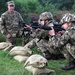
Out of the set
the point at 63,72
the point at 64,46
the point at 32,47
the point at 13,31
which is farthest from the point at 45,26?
the point at 13,31

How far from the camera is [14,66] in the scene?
7.69m

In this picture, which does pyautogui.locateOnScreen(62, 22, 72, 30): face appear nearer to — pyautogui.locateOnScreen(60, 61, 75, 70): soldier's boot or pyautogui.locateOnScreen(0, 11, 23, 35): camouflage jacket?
pyautogui.locateOnScreen(60, 61, 75, 70): soldier's boot

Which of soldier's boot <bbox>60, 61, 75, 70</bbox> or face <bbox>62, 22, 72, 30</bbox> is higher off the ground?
face <bbox>62, 22, 72, 30</bbox>

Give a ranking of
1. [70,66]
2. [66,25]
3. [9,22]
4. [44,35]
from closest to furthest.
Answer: [66,25], [70,66], [44,35], [9,22]

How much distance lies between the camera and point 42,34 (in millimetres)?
8344

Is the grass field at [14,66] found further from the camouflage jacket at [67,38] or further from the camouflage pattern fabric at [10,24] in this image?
the camouflage pattern fabric at [10,24]

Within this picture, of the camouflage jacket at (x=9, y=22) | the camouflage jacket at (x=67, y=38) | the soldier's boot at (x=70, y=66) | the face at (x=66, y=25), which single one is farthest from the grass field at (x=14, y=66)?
the camouflage jacket at (x=9, y=22)

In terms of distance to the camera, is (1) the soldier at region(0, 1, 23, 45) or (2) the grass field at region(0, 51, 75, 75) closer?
(2) the grass field at region(0, 51, 75, 75)

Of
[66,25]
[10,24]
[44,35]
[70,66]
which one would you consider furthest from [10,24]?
[66,25]

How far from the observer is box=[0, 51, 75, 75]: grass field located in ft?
23.4

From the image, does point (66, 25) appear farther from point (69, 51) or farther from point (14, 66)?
point (14, 66)

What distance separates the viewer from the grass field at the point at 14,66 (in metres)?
7.14

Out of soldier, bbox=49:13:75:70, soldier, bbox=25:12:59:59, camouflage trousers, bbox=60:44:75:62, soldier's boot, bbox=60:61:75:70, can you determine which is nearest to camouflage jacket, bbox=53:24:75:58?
soldier, bbox=49:13:75:70

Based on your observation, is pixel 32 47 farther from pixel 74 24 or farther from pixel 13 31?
pixel 74 24
